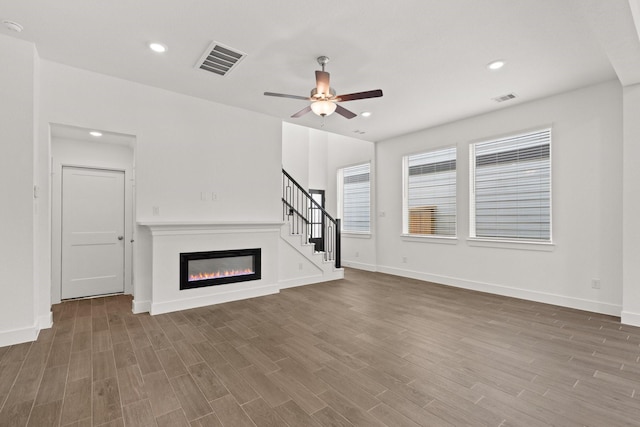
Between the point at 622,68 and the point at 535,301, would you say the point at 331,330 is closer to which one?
the point at 535,301

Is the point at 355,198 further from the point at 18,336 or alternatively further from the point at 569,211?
the point at 18,336

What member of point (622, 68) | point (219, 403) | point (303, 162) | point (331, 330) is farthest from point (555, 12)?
point (303, 162)

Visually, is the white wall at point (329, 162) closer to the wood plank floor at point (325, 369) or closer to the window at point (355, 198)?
the window at point (355, 198)

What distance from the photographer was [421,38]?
3.06 meters

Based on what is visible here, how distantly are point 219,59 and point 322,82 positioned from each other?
1306 mm

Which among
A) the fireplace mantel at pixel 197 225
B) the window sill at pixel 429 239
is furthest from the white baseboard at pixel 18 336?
the window sill at pixel 429 239

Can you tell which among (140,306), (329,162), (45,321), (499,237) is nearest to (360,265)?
(329,162)

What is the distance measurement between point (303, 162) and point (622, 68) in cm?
639

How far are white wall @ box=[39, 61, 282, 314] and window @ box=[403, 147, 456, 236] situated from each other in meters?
3.05

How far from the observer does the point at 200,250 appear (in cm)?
454

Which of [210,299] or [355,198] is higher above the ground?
[355,198]

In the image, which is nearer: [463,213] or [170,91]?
[170,91]

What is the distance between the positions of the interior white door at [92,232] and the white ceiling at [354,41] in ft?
6.49

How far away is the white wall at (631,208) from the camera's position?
3.68 metres
